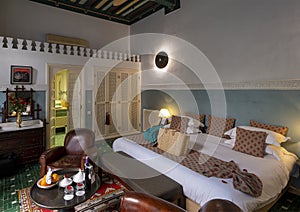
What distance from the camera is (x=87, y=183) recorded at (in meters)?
1.93

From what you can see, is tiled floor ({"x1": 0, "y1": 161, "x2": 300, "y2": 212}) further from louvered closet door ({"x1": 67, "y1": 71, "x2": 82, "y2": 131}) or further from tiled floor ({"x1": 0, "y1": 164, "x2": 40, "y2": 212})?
louvered closet door ({"x1": 67, "y1": 71, "x2": 82, "y2": 131})

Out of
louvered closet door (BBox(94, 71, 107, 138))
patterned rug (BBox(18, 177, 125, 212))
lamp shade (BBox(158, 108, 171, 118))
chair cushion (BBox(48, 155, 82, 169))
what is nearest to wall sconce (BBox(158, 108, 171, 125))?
lamp shade (BBox(158, 108, 171, 118))

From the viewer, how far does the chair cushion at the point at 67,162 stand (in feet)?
8.76

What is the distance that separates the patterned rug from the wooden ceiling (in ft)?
14.1

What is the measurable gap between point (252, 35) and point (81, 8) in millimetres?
4625

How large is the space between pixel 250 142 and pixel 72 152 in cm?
293

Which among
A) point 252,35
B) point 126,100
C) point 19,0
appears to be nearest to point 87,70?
point 126,100

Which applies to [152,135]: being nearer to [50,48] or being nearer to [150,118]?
[150,118]

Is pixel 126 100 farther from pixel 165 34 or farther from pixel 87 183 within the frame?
pixel 87 183

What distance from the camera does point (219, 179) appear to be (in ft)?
6.46

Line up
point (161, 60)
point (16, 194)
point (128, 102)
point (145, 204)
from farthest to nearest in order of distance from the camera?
point (128, 102)
point (161, 60)
point (16, 194)
point (145, 204)

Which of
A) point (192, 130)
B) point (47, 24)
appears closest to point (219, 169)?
point (192, 130)

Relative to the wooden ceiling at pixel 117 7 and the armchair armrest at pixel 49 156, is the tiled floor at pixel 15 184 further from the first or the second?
the wooden ceiling at pixel 117 7

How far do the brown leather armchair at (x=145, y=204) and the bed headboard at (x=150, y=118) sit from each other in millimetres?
3860
